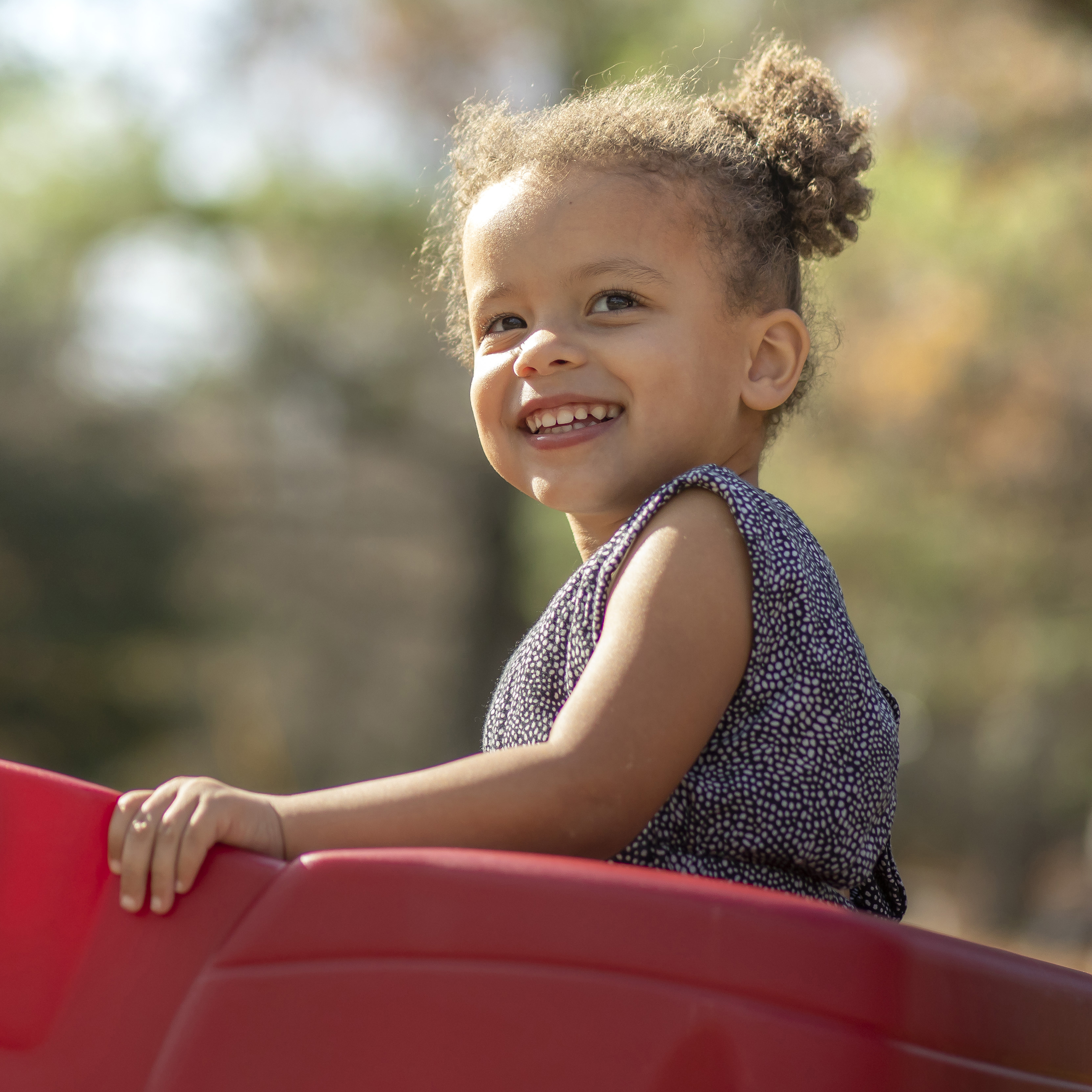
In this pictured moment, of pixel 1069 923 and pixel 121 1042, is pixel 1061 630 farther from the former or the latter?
pixel 121 1042

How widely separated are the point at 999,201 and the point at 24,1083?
6449 millimetres

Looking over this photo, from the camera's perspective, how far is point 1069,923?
11312 mm

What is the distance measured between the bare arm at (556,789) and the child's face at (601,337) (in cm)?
33

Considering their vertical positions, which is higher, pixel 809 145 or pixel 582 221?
pixel 809 145

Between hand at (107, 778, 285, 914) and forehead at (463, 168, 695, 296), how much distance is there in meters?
0.71

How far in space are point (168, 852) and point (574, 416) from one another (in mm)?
702

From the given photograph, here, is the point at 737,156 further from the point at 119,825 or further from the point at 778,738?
the point at 119,825

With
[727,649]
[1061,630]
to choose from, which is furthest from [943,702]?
[727,649]

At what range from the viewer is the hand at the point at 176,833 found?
3.20 feet

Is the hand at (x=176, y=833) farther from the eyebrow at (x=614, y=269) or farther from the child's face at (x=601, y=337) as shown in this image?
the eyebrow at (x=614, y=269)

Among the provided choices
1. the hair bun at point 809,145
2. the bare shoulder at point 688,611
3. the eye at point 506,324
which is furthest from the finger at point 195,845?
the hair bun at point 809,145

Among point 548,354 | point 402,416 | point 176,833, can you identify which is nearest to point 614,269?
point 548,354

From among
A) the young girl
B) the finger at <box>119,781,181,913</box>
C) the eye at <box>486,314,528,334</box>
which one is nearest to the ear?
the young girl

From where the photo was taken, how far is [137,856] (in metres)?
0.98
